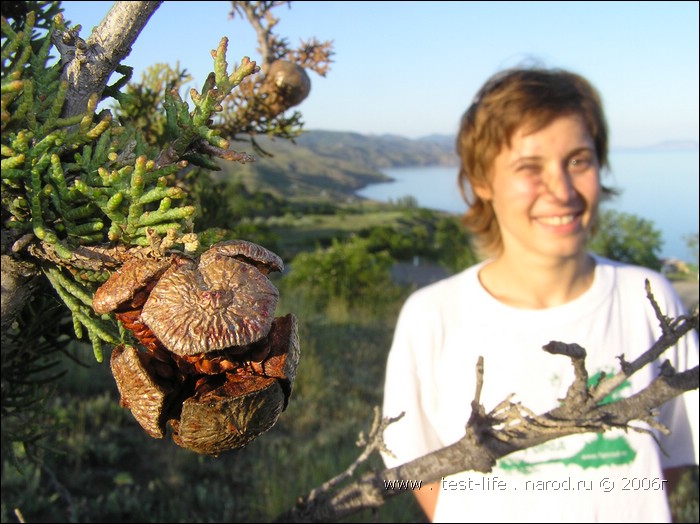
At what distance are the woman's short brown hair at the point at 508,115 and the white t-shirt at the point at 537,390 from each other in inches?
32.4

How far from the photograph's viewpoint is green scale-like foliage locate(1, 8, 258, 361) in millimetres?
864

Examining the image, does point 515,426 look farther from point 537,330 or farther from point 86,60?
point 537,330

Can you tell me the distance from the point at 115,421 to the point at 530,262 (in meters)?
4.47

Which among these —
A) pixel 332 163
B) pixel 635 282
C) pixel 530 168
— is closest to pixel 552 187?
pixel 530 168

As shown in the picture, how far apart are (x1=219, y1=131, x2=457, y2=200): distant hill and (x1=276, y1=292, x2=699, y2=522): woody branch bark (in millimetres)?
47909

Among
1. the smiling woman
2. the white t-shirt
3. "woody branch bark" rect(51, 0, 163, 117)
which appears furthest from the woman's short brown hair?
"woody branch bark" rect(51, 0, 163, 117)

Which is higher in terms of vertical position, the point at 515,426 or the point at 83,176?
the point at 83,176

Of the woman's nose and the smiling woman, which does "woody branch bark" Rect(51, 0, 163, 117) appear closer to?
the smiling woman

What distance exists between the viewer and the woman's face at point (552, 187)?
3533 mm

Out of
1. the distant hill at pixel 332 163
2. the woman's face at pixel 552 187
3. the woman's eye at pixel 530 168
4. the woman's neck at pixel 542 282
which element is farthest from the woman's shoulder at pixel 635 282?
the distant hill at pixel 332 163

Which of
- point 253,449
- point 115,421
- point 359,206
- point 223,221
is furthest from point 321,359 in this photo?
point 359,206

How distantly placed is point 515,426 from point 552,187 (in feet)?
7.50

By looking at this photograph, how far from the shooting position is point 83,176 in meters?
0.94

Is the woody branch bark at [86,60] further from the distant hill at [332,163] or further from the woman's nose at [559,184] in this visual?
the distant hill at [332,163]
